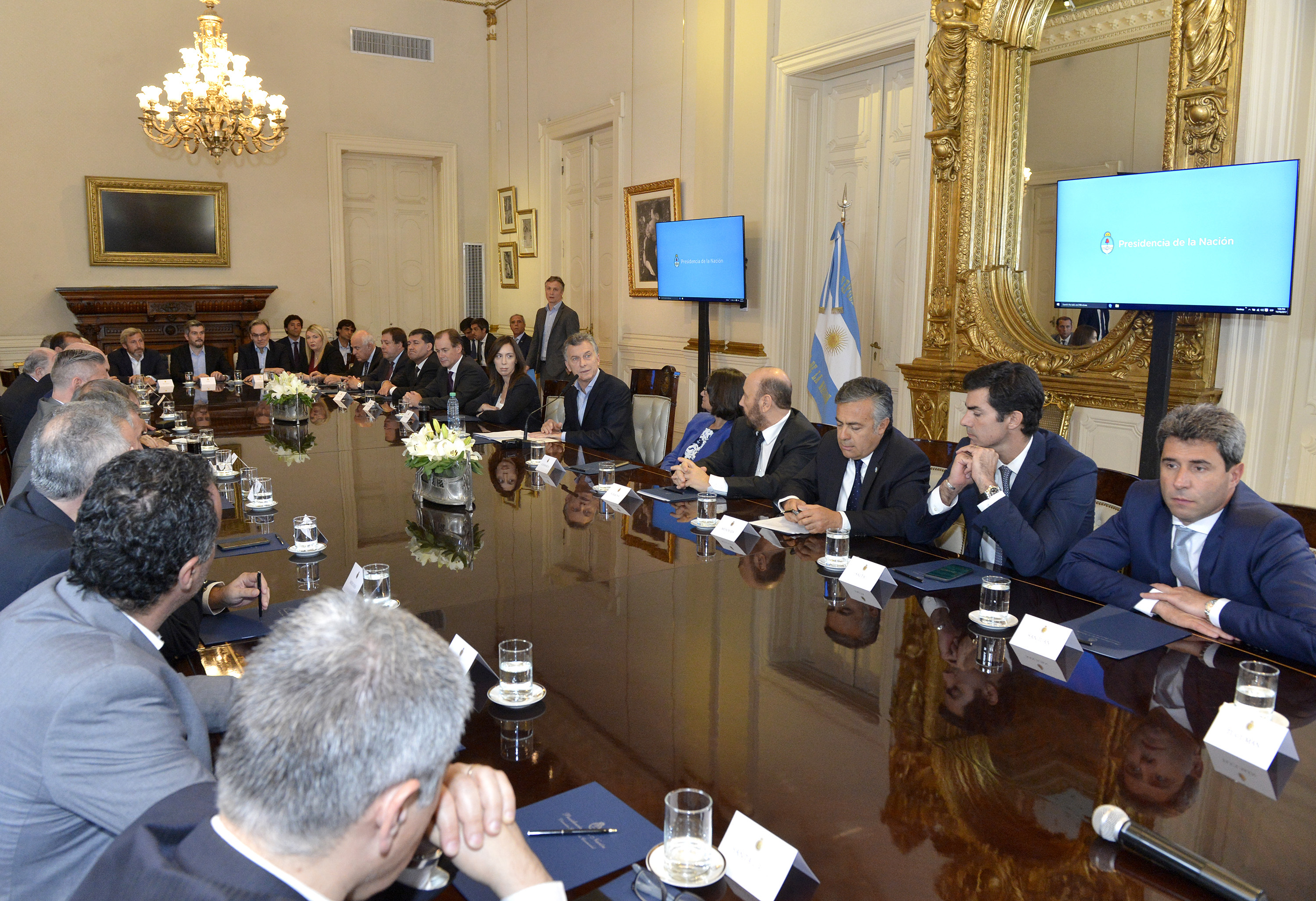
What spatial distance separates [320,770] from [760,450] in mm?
3288

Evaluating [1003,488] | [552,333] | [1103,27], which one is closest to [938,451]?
[1003,488]

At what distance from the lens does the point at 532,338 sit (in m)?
9.60

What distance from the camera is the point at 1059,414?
4.88 m

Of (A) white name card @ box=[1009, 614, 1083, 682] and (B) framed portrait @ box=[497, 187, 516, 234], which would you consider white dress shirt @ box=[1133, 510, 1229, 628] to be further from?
(B) framed portrait @ box=[497, 187, 516, 234]

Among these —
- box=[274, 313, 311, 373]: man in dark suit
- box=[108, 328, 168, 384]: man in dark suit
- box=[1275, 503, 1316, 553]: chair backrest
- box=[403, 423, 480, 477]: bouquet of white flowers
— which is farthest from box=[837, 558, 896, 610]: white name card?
box=[274, 313, 311, 373]: man in dark suit

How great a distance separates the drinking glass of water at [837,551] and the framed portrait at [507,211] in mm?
8702

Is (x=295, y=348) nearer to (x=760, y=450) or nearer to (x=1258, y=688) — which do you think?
(x=760, y=450)

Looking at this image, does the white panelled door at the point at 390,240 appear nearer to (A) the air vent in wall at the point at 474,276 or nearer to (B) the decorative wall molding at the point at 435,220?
(B) the decorative wall molding at the point at 435,220

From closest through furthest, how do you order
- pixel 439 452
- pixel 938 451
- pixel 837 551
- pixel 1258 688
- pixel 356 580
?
pixel 1258 688 → pixel 356 580 → pixel 837 551 → pixel 439 452 → pixel 938 451

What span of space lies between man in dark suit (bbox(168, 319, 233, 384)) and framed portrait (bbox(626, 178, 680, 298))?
379cm

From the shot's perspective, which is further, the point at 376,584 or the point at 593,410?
the point at 593,410

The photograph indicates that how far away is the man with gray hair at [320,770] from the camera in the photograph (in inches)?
33.2

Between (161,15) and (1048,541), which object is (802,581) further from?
(161,15)

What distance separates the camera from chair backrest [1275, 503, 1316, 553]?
237 cm
